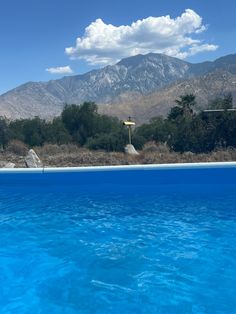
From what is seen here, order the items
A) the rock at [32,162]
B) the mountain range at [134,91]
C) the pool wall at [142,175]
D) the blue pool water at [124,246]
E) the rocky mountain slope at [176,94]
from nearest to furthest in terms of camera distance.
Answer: the blue pool water at [124,246], the pool wall at [142,175], the rock at [32,162], the rocky mountain slope at [176,94], the mountain range at [134,91]

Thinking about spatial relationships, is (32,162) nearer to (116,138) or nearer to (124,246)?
(116,138)

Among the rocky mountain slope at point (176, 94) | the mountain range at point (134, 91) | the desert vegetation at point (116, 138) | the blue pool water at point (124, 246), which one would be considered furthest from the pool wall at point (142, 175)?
the rocky mountain slope at point (176, 94)

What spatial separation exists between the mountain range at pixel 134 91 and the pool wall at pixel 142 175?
23.1m

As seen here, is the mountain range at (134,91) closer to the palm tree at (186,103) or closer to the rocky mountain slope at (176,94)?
the rocky mountain slope at (176,94)

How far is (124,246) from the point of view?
4.62 meters

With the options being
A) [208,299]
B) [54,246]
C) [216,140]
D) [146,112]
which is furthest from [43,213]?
[146,112]

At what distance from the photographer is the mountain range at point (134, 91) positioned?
62156 millimetres

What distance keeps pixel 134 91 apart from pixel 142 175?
399 ft

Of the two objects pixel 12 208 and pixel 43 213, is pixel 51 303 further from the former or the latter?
pixel 12 208

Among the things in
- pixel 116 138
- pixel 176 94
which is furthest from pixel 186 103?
pixel 176 94

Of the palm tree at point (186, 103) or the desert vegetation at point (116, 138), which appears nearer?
the desert vegetation at point (116, 138)

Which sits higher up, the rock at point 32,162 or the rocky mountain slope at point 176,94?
the rocky mountain slope at point 176,94

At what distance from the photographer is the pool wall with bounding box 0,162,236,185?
833 cm

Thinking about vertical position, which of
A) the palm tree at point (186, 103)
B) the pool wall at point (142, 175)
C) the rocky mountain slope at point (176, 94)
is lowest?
the pool wall at point (142, 175)
